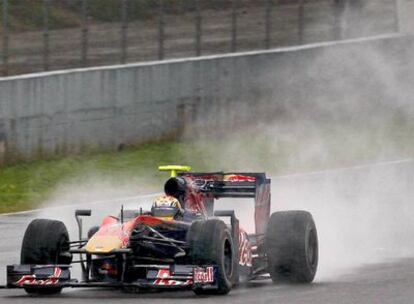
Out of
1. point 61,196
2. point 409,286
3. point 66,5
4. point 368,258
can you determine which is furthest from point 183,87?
point 409,286

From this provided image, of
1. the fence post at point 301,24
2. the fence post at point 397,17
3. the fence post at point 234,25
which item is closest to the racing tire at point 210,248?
the fence post at point 234,25

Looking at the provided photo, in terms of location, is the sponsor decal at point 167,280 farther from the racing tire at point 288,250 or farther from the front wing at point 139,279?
the racing tire at point 288,250

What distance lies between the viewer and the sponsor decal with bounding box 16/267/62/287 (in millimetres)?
12602

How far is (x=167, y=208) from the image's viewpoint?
44.1 feet

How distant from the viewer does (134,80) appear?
27109mm

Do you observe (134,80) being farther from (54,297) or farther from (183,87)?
(54,297)

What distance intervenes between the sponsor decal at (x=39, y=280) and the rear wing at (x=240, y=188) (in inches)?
94.2

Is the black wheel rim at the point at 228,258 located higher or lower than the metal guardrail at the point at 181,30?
lower

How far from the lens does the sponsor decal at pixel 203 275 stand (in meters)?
12.4

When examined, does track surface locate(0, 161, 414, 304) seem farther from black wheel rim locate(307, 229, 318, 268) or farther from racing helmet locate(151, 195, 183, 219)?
racing helmet locate(151, 195, 183, 219)

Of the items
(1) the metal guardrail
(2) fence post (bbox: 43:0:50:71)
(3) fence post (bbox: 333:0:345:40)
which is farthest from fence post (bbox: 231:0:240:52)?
(2) fence post (bbox: 43:0:50:71)

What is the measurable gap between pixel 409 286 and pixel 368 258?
3157mm

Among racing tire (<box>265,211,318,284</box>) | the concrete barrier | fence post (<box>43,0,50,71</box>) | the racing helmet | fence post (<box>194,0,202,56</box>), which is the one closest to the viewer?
the racing helmet

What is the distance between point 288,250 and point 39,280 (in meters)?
2.51
